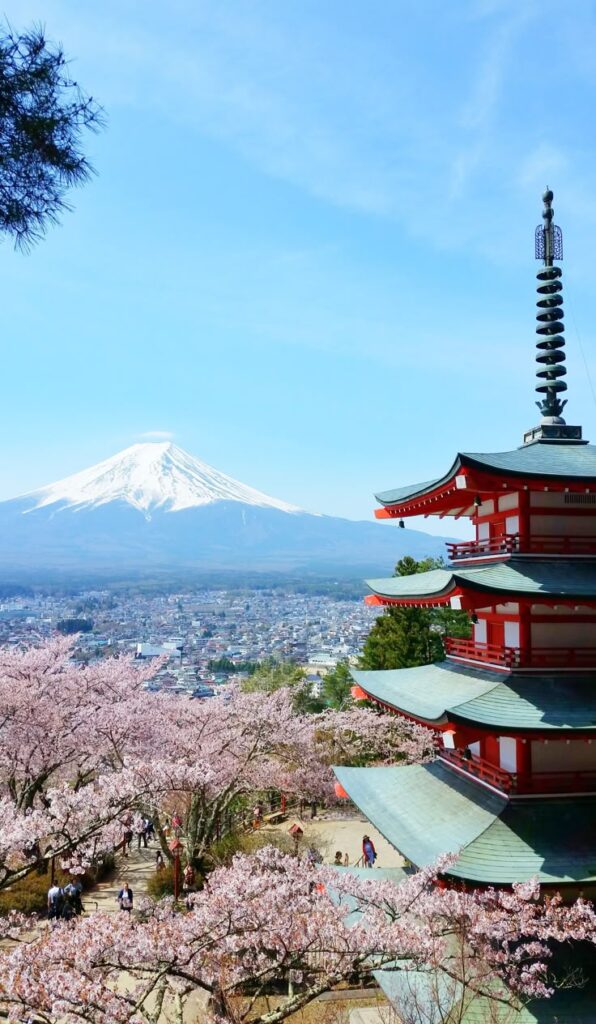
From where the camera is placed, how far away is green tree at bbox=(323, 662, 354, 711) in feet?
132

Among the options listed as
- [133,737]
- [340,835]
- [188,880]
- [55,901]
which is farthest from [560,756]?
[340,835]

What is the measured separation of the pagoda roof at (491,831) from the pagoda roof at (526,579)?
10.3 ft

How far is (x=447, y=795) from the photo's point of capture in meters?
12.1

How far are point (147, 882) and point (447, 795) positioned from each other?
11.0 m

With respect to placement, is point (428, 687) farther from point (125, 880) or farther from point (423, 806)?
point (125, 880)

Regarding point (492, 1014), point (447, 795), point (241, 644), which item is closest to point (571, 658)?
point (447, 795)

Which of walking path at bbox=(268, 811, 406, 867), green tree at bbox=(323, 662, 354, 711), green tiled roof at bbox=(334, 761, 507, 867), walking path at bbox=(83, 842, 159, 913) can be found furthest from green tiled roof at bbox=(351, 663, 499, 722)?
green tree at bbox=(323, 662, 354, 711)

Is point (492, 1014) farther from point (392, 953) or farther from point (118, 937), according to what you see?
point (118, 937)

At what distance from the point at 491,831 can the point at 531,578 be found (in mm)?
3732

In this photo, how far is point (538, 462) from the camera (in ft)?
37.4

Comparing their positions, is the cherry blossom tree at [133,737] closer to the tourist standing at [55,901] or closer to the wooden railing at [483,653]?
the tourist standing at [55,901]

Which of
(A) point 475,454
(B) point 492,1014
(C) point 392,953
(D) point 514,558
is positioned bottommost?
(B) point 492,1014

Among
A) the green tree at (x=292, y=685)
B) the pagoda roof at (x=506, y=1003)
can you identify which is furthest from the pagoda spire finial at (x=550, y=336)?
the green tree at (x=292, y=685)

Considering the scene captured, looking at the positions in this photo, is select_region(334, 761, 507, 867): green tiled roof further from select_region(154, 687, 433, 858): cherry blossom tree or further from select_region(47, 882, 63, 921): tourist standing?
select_region(47, 882, 63, 921): tourist standing
